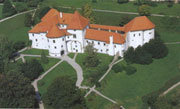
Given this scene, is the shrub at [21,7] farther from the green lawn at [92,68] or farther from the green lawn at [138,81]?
the green lawn at [138,81]

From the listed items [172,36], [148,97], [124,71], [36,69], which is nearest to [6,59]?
[36,69]

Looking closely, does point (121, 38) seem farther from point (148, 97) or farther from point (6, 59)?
point (6, 59)

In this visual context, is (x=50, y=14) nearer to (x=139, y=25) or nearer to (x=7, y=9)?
(x=7, y=9)

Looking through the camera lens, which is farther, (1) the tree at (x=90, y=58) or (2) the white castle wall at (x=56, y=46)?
(2) the white castle wall at (x=56, y=46)

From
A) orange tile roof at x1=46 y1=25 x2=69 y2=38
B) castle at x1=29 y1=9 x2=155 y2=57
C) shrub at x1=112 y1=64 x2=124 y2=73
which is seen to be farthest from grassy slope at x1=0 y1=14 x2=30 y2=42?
shrub at x1=112 y1=64 x2=124 y2=73

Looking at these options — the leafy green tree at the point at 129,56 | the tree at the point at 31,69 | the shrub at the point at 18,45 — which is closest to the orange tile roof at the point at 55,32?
the tree at the point at 31,69

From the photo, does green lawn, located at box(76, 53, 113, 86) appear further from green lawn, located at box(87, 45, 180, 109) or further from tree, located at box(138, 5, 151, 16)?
tree, located at box(138, 5, 151, 16)

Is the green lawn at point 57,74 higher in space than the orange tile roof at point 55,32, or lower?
lower

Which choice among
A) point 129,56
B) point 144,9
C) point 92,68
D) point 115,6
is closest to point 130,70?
point 129,56
